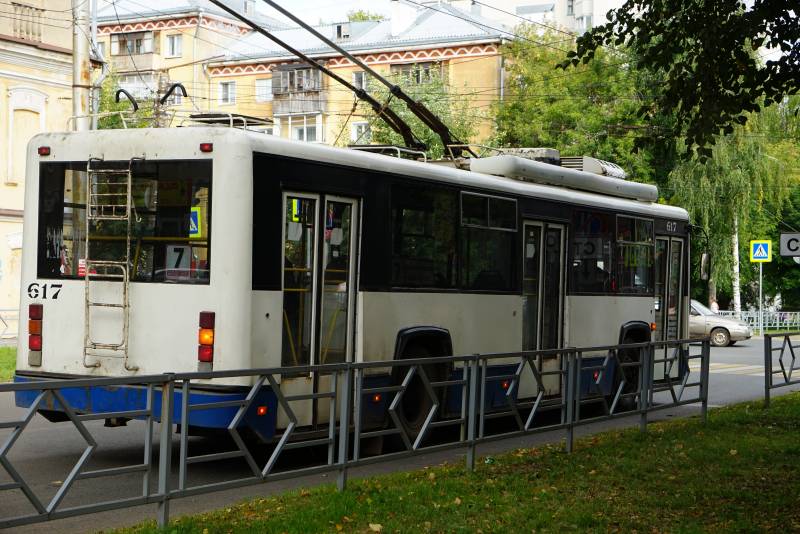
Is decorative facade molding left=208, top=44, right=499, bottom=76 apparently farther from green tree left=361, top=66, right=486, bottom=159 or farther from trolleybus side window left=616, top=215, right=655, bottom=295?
trolleybus side window left=616, top=215, right=655, bottom=295

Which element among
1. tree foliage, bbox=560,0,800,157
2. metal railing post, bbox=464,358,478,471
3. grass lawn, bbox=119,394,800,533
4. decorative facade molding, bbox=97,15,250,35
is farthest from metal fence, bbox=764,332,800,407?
decorative facade molding, bbox=97,15,250,35

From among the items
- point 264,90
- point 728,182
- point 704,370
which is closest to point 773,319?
point 728,182

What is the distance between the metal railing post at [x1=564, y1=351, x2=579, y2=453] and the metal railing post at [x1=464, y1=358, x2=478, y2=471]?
169 centimetres

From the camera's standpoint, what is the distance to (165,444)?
299 inches

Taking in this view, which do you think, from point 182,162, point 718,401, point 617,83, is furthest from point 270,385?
point 617,83

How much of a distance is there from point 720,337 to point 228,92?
41.4m

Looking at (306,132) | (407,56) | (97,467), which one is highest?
(407,56)

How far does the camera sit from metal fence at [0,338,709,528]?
7168 mm

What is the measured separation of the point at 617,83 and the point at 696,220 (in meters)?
7.69

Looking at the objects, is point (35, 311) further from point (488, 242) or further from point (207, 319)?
point (488, 242)

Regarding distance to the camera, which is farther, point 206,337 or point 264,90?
point 264,90

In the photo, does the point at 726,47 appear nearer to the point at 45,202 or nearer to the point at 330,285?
the point at 330,285

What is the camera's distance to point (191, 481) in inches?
321

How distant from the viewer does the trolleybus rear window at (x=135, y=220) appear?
10.7 meters
